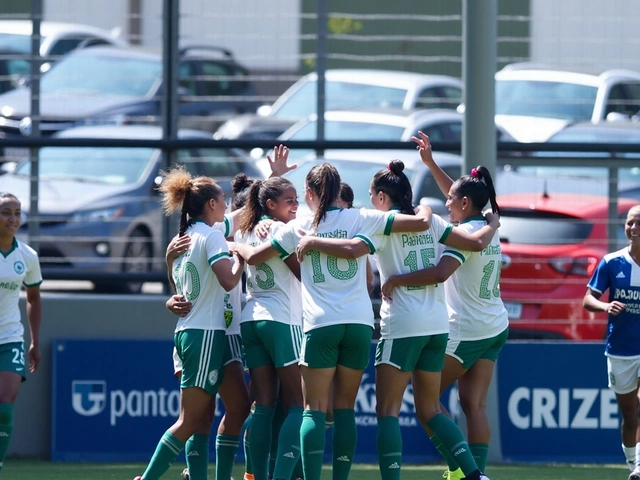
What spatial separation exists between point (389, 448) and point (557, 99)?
4.40 meters

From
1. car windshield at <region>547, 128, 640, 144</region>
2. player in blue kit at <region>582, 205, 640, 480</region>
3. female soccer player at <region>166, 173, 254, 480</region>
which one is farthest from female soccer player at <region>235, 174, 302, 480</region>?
car windshield at <region>547, 128, 640, 144</region>

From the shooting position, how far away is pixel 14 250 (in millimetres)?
7770

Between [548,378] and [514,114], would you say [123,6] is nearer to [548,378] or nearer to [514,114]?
[514,114]

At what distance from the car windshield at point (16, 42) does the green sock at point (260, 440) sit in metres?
4.34

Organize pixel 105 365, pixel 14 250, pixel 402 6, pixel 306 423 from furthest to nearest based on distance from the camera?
pixel 402 6 → pixel 105 365 → pixel 14 250 → pixel 306 423

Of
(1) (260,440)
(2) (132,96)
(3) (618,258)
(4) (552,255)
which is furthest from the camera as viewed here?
(2) (132,96)

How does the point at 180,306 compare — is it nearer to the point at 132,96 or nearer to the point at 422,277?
the point at 422,277

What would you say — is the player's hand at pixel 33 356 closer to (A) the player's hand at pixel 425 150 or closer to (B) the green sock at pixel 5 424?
(B) the green sock at pixel 5 424

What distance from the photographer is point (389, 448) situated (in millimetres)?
6680

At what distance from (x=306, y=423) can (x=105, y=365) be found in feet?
10.4

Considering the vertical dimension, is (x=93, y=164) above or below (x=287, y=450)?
above

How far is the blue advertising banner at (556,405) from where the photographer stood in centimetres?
930

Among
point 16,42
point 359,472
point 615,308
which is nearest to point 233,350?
point 359,472

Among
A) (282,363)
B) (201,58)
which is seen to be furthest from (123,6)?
(282,363)
